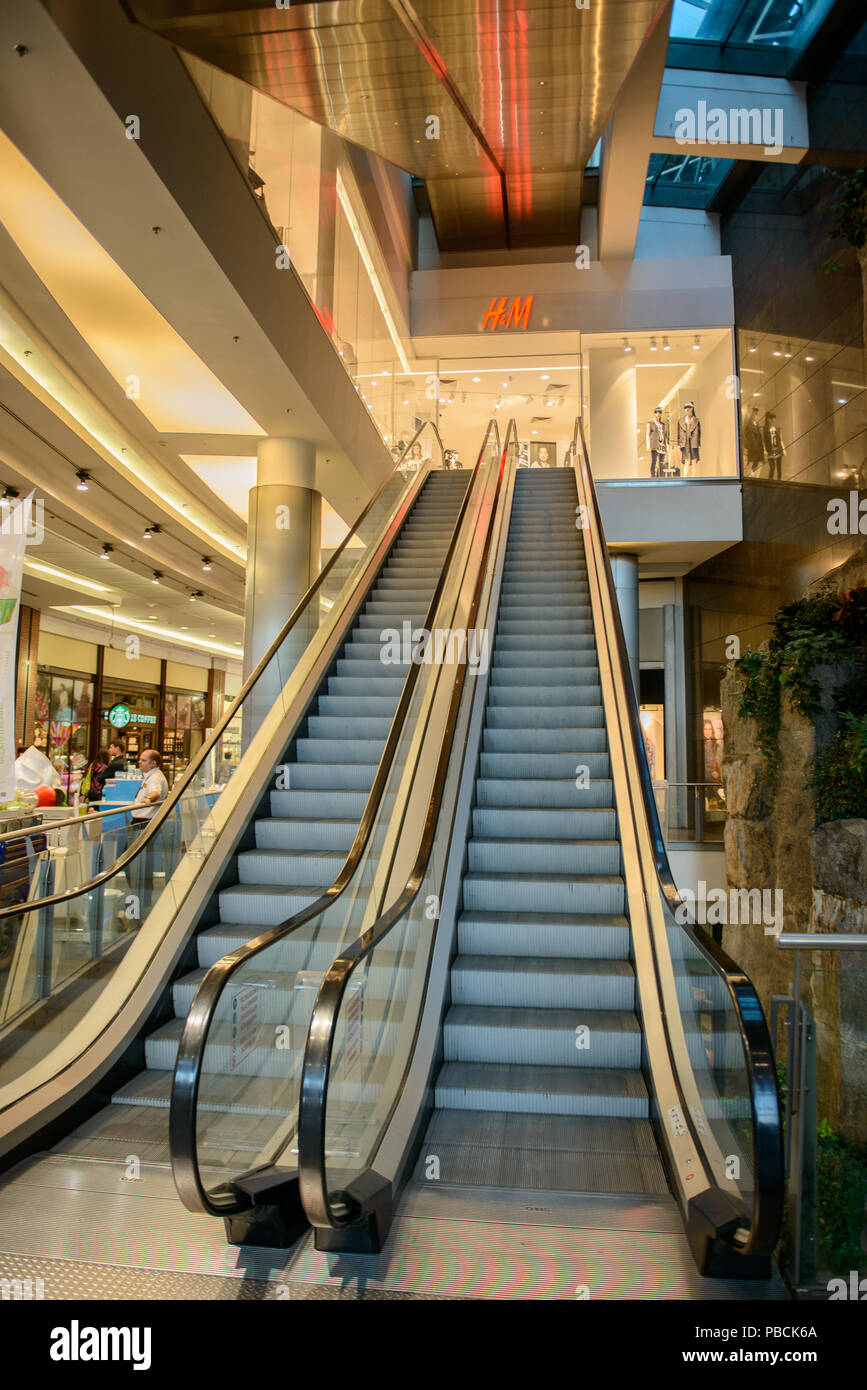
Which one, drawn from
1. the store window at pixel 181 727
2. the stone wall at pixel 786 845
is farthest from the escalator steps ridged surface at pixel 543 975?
the store window at pixel 181 727

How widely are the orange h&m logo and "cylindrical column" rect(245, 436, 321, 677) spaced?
8.43m

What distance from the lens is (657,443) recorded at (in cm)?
1533

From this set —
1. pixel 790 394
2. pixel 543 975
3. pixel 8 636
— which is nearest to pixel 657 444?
pixel 790 394

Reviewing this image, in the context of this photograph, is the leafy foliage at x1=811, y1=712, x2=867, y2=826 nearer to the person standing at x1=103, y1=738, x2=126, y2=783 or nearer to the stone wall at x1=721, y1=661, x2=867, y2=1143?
the stone wall at x1=721, y1=661, x2=867, y2=1143

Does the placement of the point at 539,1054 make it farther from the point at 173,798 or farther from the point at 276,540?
the point at 276,540

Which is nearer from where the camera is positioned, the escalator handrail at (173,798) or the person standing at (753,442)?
the escalator handrail at (173,798)

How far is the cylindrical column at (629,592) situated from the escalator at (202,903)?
7971mm

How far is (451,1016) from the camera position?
3988 millimetres

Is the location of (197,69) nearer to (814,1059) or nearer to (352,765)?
(352,765)

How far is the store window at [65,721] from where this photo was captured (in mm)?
17906

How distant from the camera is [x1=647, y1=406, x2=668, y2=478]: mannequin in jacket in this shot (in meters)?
15.0

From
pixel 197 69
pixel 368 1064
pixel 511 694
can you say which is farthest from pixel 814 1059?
pixel 197 69
